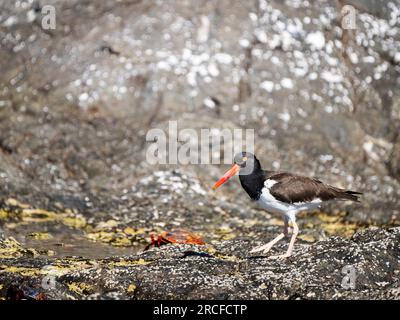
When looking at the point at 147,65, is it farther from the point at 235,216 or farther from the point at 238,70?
the point at 235,216

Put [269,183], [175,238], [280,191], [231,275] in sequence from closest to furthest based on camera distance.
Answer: [231,275] → [280,191] → [269,183] → [175,238]

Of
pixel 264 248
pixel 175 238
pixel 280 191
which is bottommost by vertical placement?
pixel 175 238

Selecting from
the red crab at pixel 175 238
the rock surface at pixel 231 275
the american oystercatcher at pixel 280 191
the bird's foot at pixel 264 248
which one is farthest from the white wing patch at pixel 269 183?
the red crab at pixel 175 238

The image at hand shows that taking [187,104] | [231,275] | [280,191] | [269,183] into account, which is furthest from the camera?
[187,104]

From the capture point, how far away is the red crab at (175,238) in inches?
365

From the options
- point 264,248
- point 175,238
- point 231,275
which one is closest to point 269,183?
point 264,248

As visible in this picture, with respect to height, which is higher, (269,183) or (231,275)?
(269,183)

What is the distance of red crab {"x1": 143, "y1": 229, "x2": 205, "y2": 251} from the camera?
927cm

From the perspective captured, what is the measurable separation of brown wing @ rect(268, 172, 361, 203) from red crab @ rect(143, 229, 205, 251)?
4.49 feet

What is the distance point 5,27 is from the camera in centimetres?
1316

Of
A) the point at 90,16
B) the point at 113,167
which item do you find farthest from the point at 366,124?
the point at 90,16

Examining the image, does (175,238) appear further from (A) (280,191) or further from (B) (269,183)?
(A) (280,191)

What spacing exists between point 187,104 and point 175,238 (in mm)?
3442

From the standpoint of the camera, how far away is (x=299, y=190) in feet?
28.2
